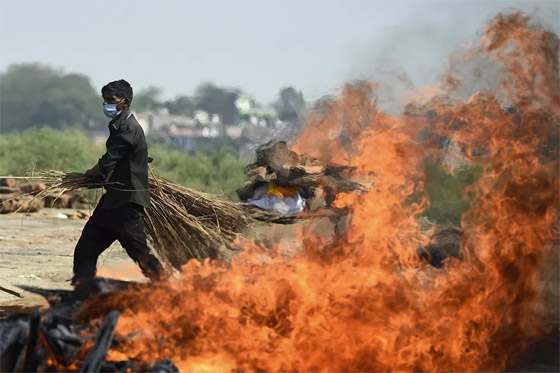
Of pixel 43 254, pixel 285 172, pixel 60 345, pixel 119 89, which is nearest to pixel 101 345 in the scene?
pixel 60 345

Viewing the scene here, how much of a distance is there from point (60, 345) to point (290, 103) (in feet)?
17.6

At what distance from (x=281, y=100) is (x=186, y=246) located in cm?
410

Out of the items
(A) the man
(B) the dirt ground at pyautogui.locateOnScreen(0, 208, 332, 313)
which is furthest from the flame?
(B) the dirt ground at pyautogui.locateOnScreen(0, 208, 332, 313)

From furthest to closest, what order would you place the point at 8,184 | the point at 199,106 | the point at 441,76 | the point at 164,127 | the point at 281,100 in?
the point at 199,106 < the point at 164,127 < the point at 8,184 < the point at 281,100 < the point at 441,76

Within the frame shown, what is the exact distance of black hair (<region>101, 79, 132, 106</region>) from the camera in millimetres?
6789

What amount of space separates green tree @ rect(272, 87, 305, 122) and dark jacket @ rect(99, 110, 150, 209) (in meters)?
3.09

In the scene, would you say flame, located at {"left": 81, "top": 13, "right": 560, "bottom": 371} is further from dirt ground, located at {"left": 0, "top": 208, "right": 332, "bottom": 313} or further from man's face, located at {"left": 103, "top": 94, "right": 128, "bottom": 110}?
man's face, located at {"left": 103, "top": 94, "right": 128, "bottom": 110}

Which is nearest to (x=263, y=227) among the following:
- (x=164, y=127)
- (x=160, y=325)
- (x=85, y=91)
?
(x=160, y=325)

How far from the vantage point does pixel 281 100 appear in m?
10.9

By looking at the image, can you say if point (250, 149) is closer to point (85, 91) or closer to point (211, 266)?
point (211, 266)

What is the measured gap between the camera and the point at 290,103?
10078 millimetres

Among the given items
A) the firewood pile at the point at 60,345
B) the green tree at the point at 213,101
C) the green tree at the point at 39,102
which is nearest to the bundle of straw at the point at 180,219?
the firewood pile at the point at 60,345

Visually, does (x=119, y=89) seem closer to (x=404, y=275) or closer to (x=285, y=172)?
(x=404, y=275)

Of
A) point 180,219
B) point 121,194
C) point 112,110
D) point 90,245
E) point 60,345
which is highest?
point 112,110
